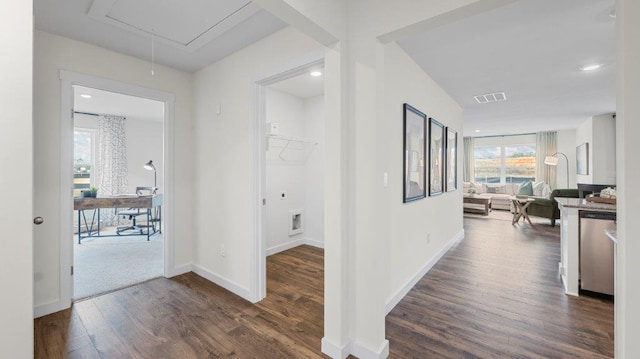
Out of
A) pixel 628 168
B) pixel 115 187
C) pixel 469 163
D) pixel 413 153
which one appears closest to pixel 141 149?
pixel 115 187

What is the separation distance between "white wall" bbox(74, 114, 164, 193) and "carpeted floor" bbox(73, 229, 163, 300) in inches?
75.1

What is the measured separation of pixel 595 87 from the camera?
3.80 m

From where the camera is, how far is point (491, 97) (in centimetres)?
427

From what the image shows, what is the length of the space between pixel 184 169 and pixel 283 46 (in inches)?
74.8

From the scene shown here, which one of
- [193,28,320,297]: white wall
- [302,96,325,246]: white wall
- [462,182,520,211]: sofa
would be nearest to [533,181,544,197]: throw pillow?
[462,182,520,211]: sofa

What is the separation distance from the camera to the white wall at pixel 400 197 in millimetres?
2262

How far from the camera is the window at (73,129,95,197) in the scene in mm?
5809

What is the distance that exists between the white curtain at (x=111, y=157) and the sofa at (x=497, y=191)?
9.19 metres

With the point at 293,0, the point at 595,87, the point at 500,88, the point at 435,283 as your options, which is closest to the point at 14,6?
the point at 293,0

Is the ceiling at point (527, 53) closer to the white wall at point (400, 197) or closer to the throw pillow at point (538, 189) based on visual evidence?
the white wall at point (400, 197)

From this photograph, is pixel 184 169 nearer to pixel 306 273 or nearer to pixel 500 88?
pixel 306 273

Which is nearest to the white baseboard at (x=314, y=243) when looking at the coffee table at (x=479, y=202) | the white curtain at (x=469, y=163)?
the coffee table at (x=479, y=202)

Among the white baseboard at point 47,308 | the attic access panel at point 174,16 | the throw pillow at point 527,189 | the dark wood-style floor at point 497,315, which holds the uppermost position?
the attic access panel at point 174,16

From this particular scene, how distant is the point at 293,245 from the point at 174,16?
3.30m
